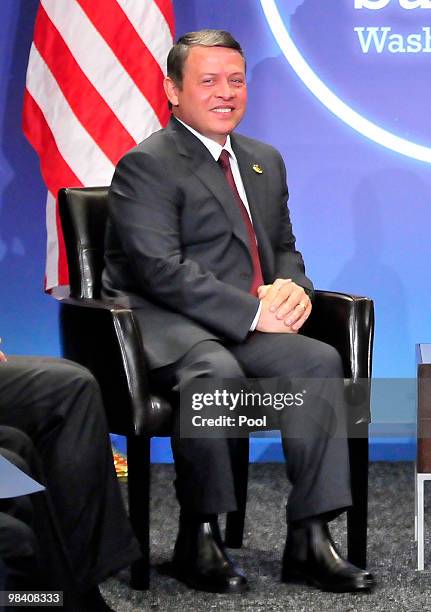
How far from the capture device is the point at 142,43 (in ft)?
14.2

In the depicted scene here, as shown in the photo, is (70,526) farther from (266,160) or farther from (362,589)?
(266,160)

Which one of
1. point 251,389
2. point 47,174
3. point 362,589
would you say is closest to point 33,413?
point 251,389

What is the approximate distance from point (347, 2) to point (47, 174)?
1384mm

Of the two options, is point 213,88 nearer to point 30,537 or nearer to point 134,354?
point 134,354

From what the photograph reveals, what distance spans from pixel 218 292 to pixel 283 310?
7.8 inches

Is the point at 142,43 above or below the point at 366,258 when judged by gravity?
above

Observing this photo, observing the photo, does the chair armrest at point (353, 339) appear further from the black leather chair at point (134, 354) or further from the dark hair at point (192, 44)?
the dark hair at point (192, 44)

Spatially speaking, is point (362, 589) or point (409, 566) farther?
point (409, 566)

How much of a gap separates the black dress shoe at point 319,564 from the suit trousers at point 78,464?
571 mm

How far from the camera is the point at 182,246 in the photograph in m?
3.49

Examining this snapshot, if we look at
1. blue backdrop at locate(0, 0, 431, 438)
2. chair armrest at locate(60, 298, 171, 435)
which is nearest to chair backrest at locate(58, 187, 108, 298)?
chair armrest at locate(60, 298, 171, 435)

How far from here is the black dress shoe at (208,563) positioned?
3.08m

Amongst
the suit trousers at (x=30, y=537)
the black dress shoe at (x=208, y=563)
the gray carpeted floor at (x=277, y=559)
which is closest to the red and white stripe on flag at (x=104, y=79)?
the gray carpeted floor at (x=277, y=559)

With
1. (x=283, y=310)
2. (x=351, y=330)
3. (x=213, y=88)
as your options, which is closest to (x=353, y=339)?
(x=351, y=330)
